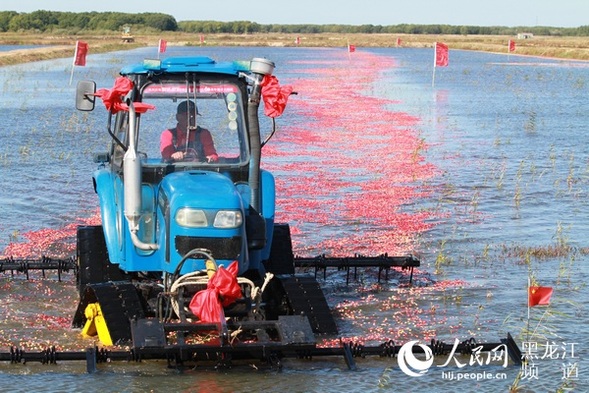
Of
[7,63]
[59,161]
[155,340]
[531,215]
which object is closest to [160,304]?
[155,340]

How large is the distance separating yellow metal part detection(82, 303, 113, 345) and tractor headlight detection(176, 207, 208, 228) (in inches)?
40.1

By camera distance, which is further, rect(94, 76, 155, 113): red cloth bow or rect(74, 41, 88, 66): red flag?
rect(74, 41, 88, 66): red flag

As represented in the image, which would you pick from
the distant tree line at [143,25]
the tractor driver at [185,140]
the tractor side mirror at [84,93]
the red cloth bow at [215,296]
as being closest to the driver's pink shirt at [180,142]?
the tractor driver at [185,140]

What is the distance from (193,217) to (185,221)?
72 mm

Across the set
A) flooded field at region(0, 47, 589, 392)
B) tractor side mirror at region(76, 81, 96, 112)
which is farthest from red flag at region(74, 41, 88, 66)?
tractor side mirror at region(76, 81, 96, 112)

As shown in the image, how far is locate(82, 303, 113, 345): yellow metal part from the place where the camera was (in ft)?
29.0

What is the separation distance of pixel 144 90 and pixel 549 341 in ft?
12.8

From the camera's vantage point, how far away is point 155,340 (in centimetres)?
788

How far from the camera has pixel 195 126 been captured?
31.2 ft

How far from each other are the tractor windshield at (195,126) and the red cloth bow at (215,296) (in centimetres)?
147

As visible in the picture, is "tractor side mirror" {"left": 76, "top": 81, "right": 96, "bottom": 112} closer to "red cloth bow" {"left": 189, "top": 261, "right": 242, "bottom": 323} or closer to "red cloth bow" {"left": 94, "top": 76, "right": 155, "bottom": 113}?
"red cloth bow" {"left": 94, "top": 76, "right": 155, "bottom": 113}

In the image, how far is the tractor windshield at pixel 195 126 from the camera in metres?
9.46

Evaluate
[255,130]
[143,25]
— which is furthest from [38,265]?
[143,25]

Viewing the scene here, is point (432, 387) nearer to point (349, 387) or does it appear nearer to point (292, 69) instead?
point (349, 387)
